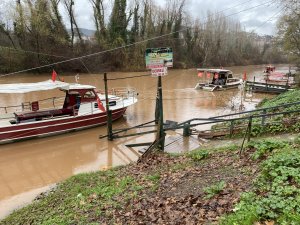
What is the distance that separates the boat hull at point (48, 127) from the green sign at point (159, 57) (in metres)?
8.01

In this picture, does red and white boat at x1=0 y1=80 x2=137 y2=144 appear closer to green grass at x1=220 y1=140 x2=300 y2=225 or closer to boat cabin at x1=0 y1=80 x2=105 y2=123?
boat cabin at x1=0 y1=80 x2=105 y2=123

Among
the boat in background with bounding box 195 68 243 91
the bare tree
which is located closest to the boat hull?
the boat in background with bounding box 195 68 243 91

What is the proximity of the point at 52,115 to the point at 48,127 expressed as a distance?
39.6 inches

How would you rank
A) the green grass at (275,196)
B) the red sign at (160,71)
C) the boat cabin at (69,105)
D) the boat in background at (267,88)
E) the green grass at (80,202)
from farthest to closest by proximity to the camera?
1. the boat in background at (267,88)
2. the boat cabin at (69,105)
3. the red sign at (160,71)
4. the green grass at (80,202)
5. the green grass at (275,196)

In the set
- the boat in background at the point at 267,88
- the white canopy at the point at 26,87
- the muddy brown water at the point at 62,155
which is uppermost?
the white canopy at the point at 26,87

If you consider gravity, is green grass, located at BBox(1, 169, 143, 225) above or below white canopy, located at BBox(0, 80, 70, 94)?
below

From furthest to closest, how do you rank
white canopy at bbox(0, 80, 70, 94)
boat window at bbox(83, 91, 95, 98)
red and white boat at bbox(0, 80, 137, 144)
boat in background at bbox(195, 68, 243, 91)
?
boat in background at bbox(195, 68, 243, 91) < boat window at bbox(83, 91, 95, 98) < red and white boat at bbox(0, 80, 137, 144) < white canopy at bbox(0, 80, 70, 94)

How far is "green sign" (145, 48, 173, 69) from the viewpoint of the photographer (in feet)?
26.9

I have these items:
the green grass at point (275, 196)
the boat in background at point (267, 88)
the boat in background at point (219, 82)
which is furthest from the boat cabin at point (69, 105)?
the boat in background at point (267, 88)

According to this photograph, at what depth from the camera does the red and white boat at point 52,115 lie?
13367 millimetres

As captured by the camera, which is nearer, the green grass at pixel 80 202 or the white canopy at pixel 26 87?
the green grass at pixel 80 202

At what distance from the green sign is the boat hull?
8014 millimetres

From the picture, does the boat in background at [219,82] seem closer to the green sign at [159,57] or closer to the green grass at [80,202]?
the green sign at [159,57]

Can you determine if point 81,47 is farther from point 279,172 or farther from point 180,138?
point 279,172
